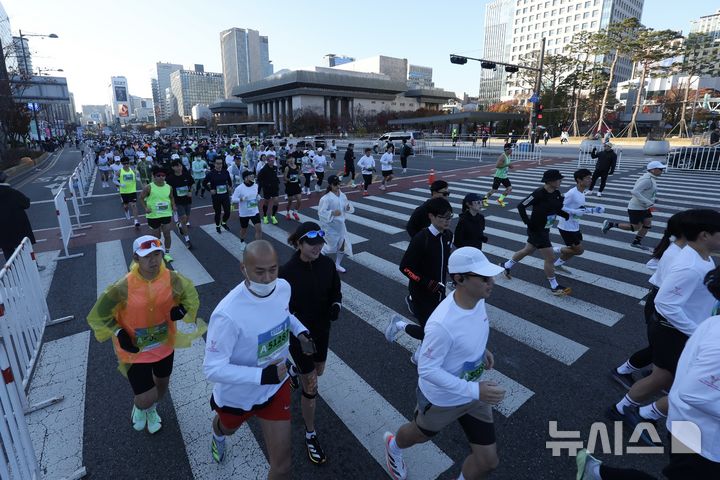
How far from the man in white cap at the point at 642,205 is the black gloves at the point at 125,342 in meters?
8.90

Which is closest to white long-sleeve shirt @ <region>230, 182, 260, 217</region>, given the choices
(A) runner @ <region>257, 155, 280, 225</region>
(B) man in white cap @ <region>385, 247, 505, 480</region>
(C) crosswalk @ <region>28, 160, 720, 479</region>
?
(C) crosswalk @ <region>28, 160, 720, 479</region>

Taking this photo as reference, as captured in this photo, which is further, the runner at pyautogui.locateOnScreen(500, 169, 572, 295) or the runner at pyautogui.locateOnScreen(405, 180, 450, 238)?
the runner at pyautogui.locateOnScreen(500, 169, 572, 295)

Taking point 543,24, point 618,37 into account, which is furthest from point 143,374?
point 543,24

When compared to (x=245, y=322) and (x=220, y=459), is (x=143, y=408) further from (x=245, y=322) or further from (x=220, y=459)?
(x=245, y=322)

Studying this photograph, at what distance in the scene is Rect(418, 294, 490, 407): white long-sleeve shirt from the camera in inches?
92.0

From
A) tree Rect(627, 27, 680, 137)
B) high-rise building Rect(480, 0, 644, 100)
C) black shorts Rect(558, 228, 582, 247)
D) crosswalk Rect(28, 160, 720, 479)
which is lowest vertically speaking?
crosswalk Rect(28, 160, 720, 479)

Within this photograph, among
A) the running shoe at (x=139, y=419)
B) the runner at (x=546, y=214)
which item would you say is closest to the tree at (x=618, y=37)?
the runner at (x=546, y=214)

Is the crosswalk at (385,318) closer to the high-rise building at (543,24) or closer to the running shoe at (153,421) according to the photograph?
the running shoe at (153,421)

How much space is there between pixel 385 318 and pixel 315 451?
8.81ft

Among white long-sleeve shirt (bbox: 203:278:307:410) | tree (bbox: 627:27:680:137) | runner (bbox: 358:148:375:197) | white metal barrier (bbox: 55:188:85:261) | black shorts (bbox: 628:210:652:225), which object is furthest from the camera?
tree (bbox: 627:27:680:137)

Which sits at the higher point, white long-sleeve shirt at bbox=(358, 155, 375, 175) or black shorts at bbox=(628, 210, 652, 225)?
white long-sleeve shirt at bbox=(358, 155, 375, 175)

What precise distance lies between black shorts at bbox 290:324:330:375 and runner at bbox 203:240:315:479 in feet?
1.00

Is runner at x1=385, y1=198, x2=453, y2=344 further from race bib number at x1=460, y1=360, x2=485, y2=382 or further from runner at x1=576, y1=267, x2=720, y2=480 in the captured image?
runner at x1=576, y1=267, x2=720, y2=480

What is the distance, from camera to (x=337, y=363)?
4.64 meters
